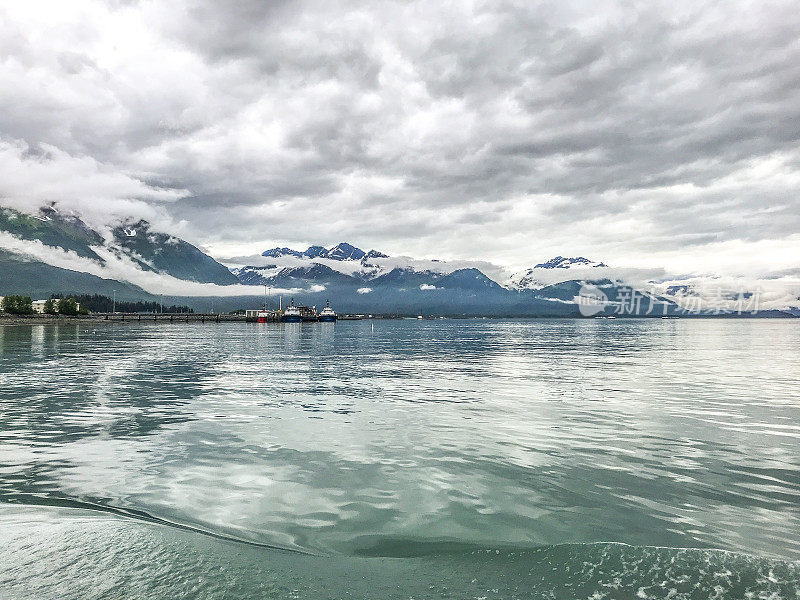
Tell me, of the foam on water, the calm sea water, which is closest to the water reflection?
the calm sea water

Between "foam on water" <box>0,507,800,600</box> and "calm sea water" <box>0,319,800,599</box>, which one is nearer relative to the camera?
"foam on water" <box>0,507,800,600</box>

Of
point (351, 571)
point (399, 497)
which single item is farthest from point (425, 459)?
point (351, 571)

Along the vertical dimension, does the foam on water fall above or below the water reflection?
above

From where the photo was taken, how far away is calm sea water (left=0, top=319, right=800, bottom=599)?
407 inches

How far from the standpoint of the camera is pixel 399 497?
51.4 ft

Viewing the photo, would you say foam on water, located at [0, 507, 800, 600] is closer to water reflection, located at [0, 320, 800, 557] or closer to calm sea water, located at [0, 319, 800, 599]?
calm sea water, located at [0, 319, 800, 599]

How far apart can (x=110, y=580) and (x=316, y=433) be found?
1522cm

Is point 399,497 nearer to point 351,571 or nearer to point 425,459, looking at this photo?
point 425,459

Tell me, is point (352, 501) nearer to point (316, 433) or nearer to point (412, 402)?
point (316, 433)

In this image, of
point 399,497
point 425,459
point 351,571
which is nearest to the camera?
point 351,571

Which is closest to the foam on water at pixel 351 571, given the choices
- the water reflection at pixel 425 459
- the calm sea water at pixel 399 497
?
the calm sea water at pixel 399 497

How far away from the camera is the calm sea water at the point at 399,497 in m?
10.3

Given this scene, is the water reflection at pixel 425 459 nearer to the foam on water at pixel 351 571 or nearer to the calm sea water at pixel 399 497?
the calm sea water at pixel 399 497

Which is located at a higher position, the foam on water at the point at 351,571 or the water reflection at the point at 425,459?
the foam on water at the point at 351,571
